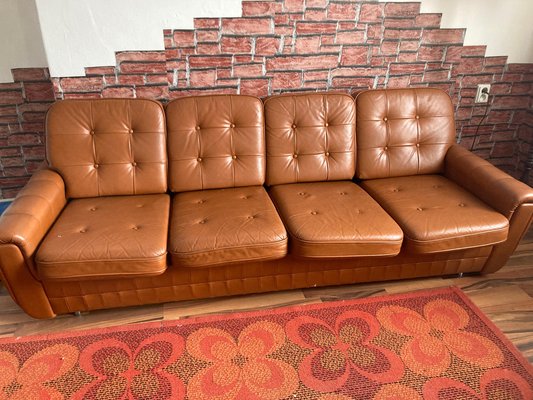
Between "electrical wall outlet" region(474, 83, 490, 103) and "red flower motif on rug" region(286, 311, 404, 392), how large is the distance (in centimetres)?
166

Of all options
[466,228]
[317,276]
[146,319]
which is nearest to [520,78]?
[466,228]

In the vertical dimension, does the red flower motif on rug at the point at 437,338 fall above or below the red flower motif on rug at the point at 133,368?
above

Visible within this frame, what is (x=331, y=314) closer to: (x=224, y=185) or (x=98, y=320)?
(x=224, y=185)

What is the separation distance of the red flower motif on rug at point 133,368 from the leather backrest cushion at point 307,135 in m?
1.01

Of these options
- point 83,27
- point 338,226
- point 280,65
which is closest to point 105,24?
point 83,27

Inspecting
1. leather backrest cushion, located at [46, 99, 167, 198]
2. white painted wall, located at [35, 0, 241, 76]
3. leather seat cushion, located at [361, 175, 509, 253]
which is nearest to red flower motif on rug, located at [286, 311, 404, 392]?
leather seat cushion, located at [361, 175, 509, 253]

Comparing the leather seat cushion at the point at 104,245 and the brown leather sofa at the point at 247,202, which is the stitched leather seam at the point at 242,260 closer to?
the brown leather sofa at the point at 247,202

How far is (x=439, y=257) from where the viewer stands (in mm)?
1923

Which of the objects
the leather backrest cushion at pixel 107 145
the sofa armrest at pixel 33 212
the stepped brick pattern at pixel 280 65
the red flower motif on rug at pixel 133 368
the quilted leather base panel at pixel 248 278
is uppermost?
the stepped brick pattern at pixel 280 65

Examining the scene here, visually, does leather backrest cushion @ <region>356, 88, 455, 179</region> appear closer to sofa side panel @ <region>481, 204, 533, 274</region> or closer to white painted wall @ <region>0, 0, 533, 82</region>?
sofa side panel @ <region>481, 204, 533, 274</region>

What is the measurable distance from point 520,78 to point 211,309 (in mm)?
2425

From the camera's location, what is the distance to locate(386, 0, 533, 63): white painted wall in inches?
89.9

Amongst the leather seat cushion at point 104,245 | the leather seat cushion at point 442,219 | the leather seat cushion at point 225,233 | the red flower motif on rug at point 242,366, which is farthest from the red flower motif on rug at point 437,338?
the leather seat cushion at point 104,245

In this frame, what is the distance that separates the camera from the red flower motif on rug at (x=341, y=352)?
4.95 feet
